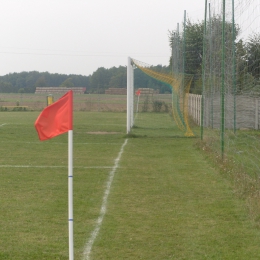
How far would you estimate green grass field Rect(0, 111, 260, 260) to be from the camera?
6.86 meters

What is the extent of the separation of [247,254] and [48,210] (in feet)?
11.3

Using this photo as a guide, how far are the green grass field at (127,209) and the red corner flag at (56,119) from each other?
1.48 metres

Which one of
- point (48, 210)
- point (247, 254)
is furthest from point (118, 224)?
point (247, 254)

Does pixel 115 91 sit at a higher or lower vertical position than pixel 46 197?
higher

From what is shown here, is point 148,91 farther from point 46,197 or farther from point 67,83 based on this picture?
point 46,197

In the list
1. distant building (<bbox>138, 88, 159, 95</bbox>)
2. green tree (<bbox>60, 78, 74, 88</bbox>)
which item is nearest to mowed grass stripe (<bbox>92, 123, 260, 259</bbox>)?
distant building (<bbox>138, 88, 159, 95</bbox>)

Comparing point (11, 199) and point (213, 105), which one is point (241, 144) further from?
point (11, 199)

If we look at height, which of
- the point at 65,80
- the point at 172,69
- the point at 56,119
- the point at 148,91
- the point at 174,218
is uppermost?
the point at 65,80

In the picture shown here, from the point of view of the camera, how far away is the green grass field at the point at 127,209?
22.5 feet

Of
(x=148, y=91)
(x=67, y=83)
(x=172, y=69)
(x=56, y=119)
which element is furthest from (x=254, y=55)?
(x=67, y=83)

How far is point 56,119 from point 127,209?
11.1 feet

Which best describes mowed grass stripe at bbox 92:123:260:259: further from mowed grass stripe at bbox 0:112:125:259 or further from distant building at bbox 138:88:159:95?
distant building at bbox 138:88:159:95

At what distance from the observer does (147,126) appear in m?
28.9

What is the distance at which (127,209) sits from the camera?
9.03 m
